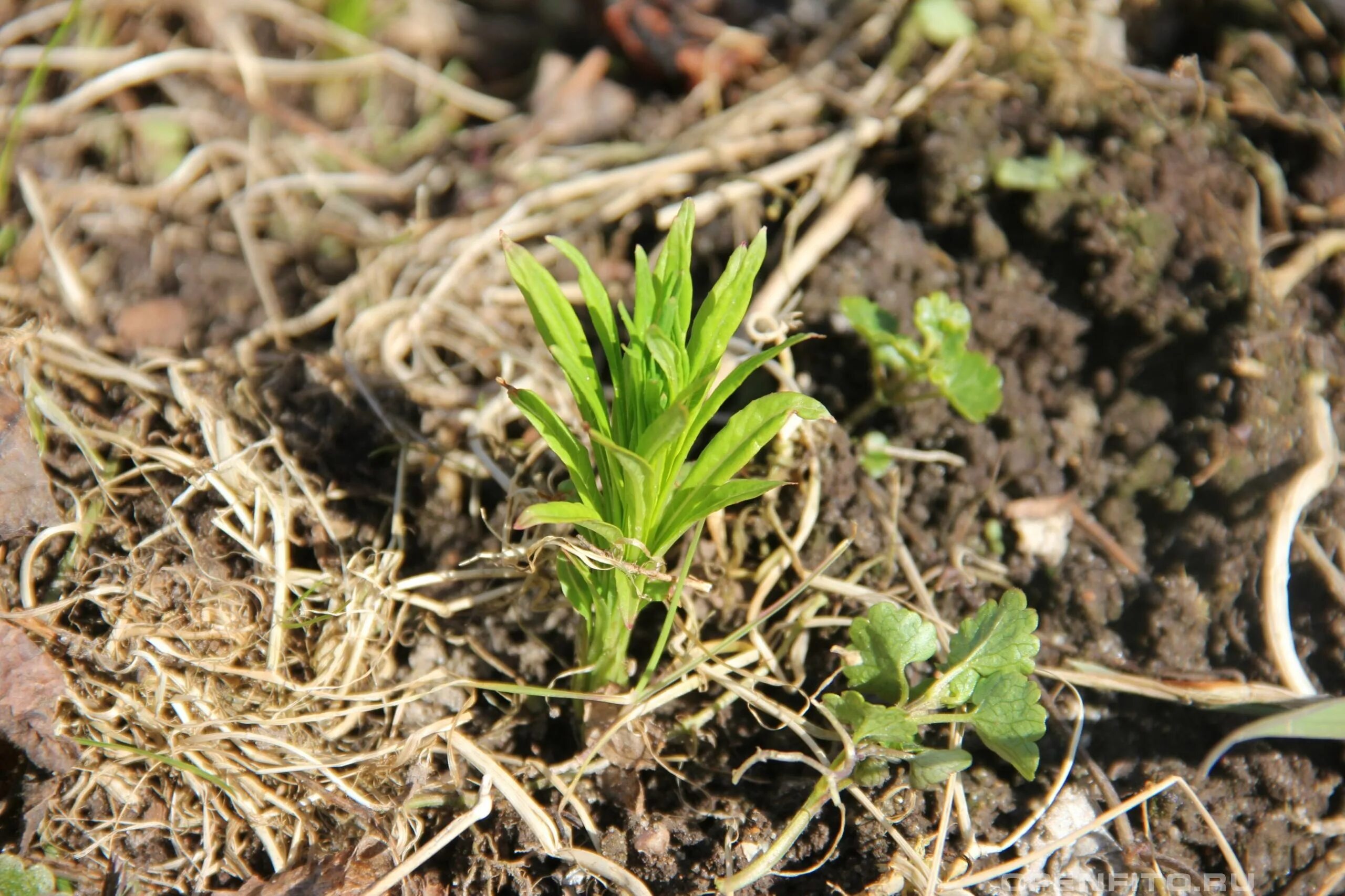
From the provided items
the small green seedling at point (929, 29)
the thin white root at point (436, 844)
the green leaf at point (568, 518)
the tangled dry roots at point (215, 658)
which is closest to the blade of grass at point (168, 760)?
the tangled dry roots at point (215, 658)

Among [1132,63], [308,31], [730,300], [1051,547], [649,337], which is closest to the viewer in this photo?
[649,337]

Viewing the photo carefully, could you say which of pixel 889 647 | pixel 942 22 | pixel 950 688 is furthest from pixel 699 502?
pixel 942 22

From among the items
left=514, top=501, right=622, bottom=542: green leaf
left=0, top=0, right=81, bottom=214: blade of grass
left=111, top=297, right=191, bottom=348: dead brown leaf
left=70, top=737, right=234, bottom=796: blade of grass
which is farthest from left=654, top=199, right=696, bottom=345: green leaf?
left=0, top=0, right=81, bottom=214: blade of grass

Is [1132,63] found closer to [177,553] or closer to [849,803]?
[849,803]

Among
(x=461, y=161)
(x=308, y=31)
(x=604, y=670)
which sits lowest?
(x=604, y=670)

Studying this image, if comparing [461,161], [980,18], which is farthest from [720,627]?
[980,18]

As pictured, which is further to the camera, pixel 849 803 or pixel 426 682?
pixel 426 682

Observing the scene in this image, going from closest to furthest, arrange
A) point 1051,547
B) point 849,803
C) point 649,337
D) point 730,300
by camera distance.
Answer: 1. point 649,337
2. point 730,300
3. point 849,803
4. point 1051,547

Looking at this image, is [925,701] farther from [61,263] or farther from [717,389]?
[61,263]

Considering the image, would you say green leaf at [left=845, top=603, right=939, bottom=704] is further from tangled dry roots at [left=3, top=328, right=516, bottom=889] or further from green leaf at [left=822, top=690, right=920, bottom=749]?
tangled dry roots at [left=3, top=328, right=516, bottom=889]
